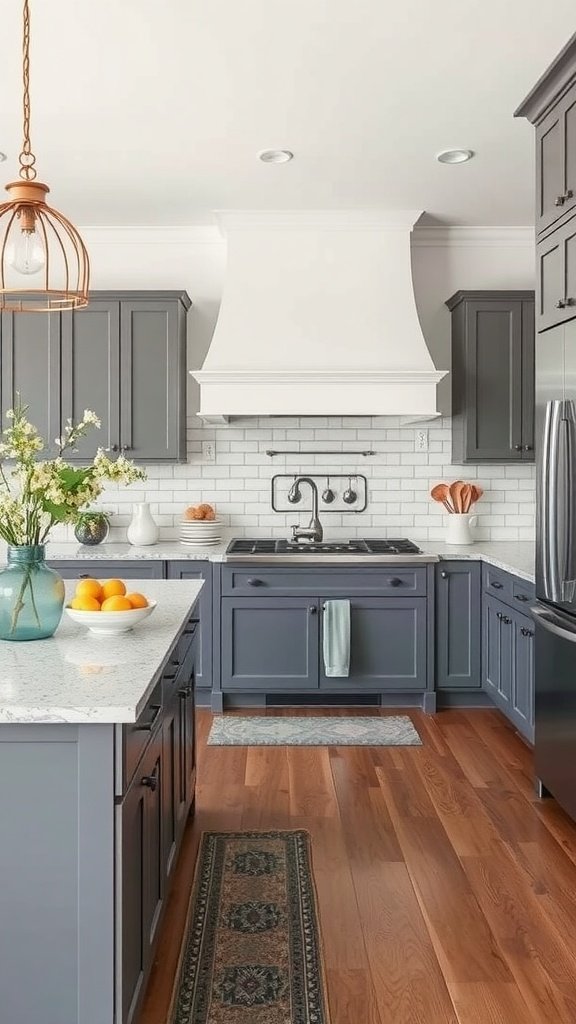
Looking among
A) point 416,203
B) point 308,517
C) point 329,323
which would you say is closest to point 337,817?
point 308,517

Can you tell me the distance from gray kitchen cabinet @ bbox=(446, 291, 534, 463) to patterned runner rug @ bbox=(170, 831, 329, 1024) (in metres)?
2.80

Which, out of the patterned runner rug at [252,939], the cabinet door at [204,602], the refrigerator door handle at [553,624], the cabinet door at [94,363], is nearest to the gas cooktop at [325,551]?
the cabinet door at [204,602]

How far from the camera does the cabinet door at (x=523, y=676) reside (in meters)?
3.84

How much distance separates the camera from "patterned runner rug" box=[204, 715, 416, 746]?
425cm

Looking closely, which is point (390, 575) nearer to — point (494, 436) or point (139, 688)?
point (494, 436)

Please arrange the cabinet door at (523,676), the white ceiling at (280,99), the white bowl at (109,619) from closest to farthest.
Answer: the white bowl at (109,619), the white ceiling at (280,99), the cabinet door at (523,676)

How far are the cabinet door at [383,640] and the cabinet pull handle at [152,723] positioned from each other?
264 cm

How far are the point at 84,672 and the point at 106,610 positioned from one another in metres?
0.40

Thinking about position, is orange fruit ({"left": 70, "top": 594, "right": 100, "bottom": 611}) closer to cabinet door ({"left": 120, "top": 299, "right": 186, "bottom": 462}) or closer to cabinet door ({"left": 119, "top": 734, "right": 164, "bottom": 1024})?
cabinet door ({"left": 119, "top": 734, "right": 164, "bottom": 1024})

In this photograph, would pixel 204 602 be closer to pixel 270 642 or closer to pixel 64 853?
pixel 270 642

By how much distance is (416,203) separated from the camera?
4.82m

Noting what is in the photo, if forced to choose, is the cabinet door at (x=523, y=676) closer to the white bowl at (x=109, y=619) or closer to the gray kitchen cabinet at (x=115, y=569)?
the gray kitchen cabinet at (x=115, y=569)

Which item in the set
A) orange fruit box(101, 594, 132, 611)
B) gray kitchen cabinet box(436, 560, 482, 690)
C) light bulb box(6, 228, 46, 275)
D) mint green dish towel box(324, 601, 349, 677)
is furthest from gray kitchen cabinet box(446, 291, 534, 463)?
light bulb box(6, 228, 46, 275)

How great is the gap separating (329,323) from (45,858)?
374cm
